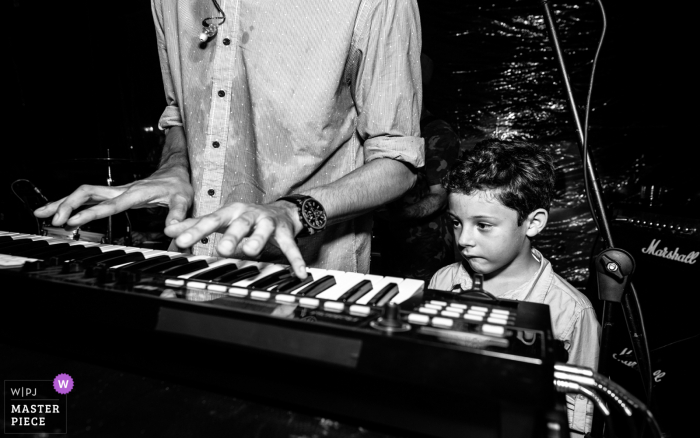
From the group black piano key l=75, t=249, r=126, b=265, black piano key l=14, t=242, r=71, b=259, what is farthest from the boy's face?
black piano key l=14, t=242, r=71, b=259

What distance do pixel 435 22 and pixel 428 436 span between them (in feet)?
14.3

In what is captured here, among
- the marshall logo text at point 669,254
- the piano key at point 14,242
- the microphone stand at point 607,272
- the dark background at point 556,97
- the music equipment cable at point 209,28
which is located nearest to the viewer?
the piano key at point 14,242

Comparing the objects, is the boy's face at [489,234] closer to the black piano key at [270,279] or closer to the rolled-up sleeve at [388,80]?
the rolled-up sleeve at [388,80]

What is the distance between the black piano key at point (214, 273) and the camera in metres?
0.93

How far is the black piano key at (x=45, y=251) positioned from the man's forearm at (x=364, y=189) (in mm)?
630

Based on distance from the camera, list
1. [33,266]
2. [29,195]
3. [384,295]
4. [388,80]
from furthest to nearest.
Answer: [29,195] < [388,80] < [33,266] < [384,295]

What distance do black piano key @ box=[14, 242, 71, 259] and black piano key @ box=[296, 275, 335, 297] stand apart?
2.24 ft

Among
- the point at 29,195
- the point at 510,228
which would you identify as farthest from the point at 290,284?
the point at 29,195

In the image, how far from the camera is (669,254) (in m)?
2.53

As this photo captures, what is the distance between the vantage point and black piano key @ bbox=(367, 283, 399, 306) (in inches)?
32.3

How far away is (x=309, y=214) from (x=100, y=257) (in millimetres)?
504

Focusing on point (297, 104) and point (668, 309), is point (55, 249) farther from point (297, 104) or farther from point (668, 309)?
point (668, 309)

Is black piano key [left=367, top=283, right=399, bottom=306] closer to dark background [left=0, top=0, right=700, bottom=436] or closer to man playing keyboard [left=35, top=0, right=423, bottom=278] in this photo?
man playing keyboard [left=35, top=0, right=423, bottom=278]

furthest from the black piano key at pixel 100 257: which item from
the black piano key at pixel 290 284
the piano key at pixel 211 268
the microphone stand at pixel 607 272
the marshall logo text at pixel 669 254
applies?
the marshall logo text at pixel 669 254
